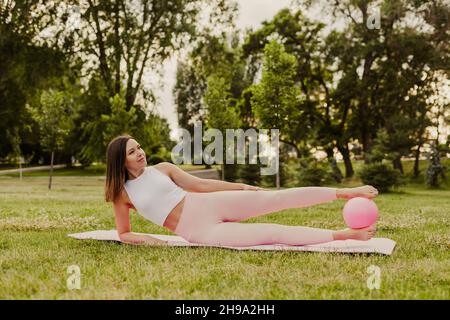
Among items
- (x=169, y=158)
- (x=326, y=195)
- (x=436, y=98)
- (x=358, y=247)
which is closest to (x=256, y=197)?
(x=326, y=195)

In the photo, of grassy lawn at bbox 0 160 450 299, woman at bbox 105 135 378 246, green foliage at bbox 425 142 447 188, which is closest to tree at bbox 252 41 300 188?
green foliage at bbox 425 142 447 188

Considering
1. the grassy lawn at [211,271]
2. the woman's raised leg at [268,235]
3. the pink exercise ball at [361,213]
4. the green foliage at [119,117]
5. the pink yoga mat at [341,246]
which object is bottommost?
the grassy lawn at [211,271]

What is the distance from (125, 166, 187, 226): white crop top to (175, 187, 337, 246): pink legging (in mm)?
151

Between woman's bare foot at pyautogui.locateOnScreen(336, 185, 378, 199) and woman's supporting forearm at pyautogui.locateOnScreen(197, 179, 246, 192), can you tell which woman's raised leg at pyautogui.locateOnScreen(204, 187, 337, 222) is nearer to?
woman's bare foot at pyautogui.locateOnScreen(336, 185, 378, 199)

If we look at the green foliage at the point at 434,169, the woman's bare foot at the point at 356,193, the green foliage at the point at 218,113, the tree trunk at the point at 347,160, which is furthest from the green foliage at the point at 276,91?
the woman's bare foot at the point at 356,193

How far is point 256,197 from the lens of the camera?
5516mm

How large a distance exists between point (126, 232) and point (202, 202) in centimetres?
100

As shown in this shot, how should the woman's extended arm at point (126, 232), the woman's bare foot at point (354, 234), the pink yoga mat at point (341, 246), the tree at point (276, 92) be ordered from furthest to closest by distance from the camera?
the tree at point (276, 92) → the woman's extended arm at point (126, 232) → the pink yoga mat at point (341, 246) → the woman's bare foot at point (354, 234)

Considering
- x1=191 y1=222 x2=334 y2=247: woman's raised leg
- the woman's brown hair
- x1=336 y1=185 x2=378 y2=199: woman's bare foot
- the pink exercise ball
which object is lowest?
x1=191 y1=222 x2=334 y2=247: woman's raised leg

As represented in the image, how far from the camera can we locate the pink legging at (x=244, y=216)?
5359mm

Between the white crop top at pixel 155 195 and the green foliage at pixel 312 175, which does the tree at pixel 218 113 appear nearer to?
the green foliage at pixel 312 175

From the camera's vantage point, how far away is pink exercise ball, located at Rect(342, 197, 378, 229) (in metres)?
5.36

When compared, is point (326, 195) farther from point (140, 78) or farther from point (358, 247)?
point (140, 78)

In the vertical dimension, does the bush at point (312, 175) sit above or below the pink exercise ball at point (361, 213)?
below
